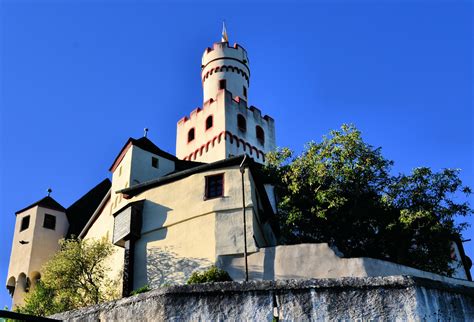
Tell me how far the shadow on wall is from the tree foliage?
4.57 m

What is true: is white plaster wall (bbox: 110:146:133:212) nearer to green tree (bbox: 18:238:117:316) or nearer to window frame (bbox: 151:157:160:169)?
window frame (bbox: 151:157:160:169)

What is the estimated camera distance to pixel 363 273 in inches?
806

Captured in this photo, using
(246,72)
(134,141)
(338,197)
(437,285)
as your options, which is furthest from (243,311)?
(246,72)

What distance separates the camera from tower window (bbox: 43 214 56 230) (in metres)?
33.3

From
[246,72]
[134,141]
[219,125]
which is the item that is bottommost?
[134,141]

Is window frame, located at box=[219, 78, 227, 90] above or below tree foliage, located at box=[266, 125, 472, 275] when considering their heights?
above

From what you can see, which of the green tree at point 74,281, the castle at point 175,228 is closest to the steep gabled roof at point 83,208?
the castle at point 175,228

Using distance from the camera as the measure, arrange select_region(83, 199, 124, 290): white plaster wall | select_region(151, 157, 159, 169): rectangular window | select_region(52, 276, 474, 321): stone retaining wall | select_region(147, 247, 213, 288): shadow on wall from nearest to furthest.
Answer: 1. select_region(52, 276, 474, 321): stone retaining wall
2. select_region(147, 247, 213, 288): shadow on wall
3. select_region(83, 199, 124, 290): white plaster wall
4. select_region(151, 157, 159, 169): rectangular window

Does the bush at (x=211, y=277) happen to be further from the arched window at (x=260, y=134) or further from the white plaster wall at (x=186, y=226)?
the arched window at (x=260, y=134)

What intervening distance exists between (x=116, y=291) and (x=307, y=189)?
912 cm

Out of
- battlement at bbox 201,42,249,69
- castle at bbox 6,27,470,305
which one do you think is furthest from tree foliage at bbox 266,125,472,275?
battlement at bbox 201,42,249,69

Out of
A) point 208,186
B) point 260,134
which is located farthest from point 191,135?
point 208,186

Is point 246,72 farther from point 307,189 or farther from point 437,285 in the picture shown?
point 437,285

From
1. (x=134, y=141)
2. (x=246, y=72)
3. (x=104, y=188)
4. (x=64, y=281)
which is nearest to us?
(x=64, y=281)
